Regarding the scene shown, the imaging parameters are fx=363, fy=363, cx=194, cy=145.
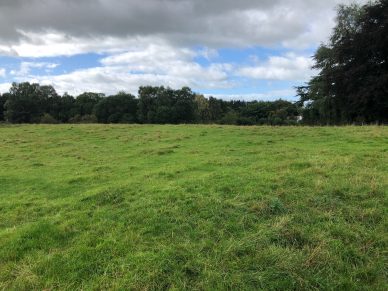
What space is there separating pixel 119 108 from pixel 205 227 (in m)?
82.1

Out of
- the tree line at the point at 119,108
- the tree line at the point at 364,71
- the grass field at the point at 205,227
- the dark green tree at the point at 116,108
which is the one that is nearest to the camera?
the grass field at the point at 205,227

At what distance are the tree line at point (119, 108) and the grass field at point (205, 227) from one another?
217 feet

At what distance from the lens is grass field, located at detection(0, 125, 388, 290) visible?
18.4 ft

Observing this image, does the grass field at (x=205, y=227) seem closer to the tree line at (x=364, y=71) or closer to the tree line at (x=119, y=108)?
the tree line at (x=364, y=71)

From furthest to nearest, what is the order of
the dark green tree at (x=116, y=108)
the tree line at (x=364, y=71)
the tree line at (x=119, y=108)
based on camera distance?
1. the dark green tree at (x=116, y=108)
2. the tree line at (x=119, y=108)
3. the tree line at (x=364, y=71)

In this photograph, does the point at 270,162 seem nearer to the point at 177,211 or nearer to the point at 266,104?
the point at 177,211

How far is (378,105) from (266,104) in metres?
71.4

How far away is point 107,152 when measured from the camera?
19.8 meters

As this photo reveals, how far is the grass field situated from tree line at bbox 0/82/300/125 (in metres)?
66.0

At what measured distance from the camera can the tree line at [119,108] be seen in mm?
79500

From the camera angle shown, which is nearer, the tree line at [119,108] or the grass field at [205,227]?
the grass field at [205,227]

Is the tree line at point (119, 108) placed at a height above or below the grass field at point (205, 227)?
above

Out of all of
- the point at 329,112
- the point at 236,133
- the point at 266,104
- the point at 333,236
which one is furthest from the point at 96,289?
the point at 266,104

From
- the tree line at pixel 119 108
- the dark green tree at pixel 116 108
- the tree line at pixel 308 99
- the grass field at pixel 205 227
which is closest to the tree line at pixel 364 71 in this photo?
the tree line at pixel 308 99
